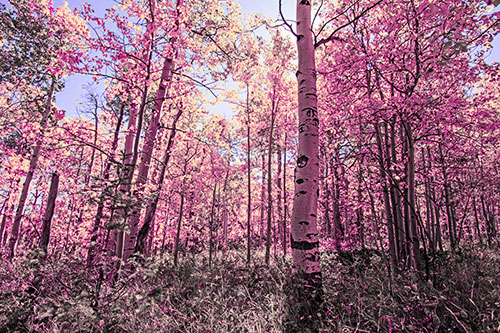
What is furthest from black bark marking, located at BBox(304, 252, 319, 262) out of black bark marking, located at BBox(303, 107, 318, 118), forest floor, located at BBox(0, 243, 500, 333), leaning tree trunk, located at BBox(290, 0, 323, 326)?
black bark marking, located at BBox(303, 107, 318, 118)

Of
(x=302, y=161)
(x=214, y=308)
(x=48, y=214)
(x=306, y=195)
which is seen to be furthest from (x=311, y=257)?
(x=48, y=214)

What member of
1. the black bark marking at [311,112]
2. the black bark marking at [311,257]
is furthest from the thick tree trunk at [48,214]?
the black bark marking at [311,112]

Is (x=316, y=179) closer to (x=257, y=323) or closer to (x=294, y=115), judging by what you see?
(x=257, y=323)

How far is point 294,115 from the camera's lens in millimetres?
11148

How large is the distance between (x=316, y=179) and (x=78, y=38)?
5.41 meters

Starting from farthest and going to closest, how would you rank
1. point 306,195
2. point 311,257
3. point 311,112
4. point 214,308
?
point 311,112 → point 214,308 → point 306,195 → point 311,257

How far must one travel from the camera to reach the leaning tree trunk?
290 cm

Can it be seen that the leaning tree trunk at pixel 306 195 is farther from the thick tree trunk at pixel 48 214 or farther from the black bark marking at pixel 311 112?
the thick tree trunk at pixel 48 214

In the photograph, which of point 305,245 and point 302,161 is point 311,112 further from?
point 305,245

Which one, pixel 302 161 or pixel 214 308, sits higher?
pixel 302 161

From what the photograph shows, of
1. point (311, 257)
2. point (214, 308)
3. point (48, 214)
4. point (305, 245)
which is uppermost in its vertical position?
point (48, 214)

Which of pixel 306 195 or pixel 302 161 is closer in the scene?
pixel 306 195

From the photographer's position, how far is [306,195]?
3.26 m

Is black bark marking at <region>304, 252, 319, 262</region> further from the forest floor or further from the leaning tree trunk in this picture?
the forest floor
